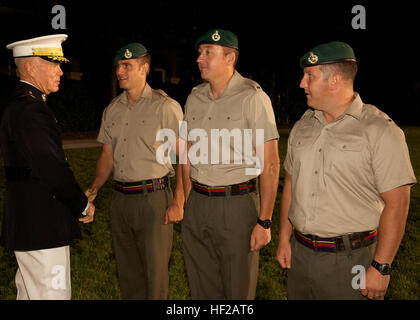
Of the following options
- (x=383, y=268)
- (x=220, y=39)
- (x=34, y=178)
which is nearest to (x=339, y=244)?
(x=383, y=268)

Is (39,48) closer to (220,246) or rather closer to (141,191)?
(141,191)

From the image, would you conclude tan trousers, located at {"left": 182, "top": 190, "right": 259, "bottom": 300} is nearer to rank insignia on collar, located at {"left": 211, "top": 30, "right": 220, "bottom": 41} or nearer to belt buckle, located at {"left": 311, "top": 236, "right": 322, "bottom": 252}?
belt buckle, located at {"left": 311, "top": 236, "right": 322, "bottom": 252}

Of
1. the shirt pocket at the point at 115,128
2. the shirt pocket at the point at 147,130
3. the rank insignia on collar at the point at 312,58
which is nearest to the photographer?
the rank insignia on collar at the point at 312,58

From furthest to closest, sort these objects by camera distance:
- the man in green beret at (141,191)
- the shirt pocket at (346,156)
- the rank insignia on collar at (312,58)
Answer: the man in green beret at (141,191) → the rank insignia on collar at (312,58) → the shirt pocket at (346,156)

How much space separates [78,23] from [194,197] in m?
19.1

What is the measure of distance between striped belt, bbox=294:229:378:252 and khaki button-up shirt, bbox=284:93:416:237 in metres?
0.04

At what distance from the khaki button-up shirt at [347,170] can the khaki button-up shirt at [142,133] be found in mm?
1589

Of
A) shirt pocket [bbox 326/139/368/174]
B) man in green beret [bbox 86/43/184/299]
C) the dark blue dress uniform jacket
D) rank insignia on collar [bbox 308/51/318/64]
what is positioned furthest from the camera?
man in green beret [bbox 86/43/184/299]

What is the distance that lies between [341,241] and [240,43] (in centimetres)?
2524

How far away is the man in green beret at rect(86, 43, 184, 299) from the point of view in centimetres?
429

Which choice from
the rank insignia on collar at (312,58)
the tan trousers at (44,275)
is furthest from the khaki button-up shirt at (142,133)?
the rank insignia on collar at (312,58)

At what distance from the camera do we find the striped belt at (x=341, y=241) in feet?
9.86

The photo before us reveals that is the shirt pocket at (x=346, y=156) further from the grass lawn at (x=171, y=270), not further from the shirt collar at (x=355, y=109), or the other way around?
the grass lawn at (x=171, y=270)

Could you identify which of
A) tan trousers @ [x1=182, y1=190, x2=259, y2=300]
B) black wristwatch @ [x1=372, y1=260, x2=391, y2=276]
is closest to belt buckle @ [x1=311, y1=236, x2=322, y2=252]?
black wristwatch @ [x1=372, y1=260, x2=391, y2=276]
